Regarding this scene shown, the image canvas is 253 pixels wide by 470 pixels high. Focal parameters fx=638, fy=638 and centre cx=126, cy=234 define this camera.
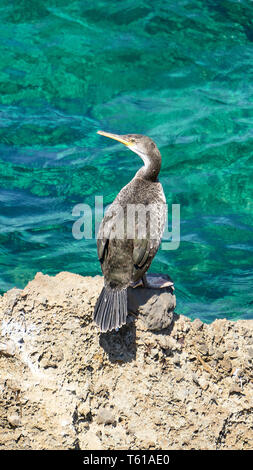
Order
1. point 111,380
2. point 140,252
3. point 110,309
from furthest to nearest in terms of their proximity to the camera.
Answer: point 140,252
point 111,380
point 110,309

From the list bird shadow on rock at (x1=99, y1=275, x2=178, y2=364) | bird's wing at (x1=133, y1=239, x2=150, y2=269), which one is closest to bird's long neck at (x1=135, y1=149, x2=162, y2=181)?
bird's wing at (x1=133, y1=239, x2=150, y2=269)

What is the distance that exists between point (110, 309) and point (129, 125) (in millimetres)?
6255

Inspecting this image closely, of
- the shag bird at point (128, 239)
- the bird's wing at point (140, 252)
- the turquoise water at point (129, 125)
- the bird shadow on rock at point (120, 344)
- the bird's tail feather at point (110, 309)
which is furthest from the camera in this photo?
the turquoise water at point (129, 125)

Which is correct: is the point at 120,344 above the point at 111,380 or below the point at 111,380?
above

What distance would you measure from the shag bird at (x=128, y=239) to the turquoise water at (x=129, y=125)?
2.55 meters

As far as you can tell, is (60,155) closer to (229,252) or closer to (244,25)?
(229,252)

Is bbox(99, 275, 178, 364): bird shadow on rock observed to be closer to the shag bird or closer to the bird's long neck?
the shag bird

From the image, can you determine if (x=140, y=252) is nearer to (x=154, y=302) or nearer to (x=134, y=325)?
(x=154, y=302)

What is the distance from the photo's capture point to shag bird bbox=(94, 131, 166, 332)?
163 inches

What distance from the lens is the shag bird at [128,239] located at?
4129 mm

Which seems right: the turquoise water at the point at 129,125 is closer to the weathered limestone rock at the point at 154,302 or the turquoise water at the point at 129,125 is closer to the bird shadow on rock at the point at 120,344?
the weathered limestone rock at the point at 154,302

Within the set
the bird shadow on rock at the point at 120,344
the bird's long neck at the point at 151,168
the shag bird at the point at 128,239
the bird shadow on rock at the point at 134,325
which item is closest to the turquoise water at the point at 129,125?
the bird's long neck at the point at 151,168

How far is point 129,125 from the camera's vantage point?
9.69m

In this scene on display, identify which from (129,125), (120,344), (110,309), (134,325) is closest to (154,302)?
(134,325)
